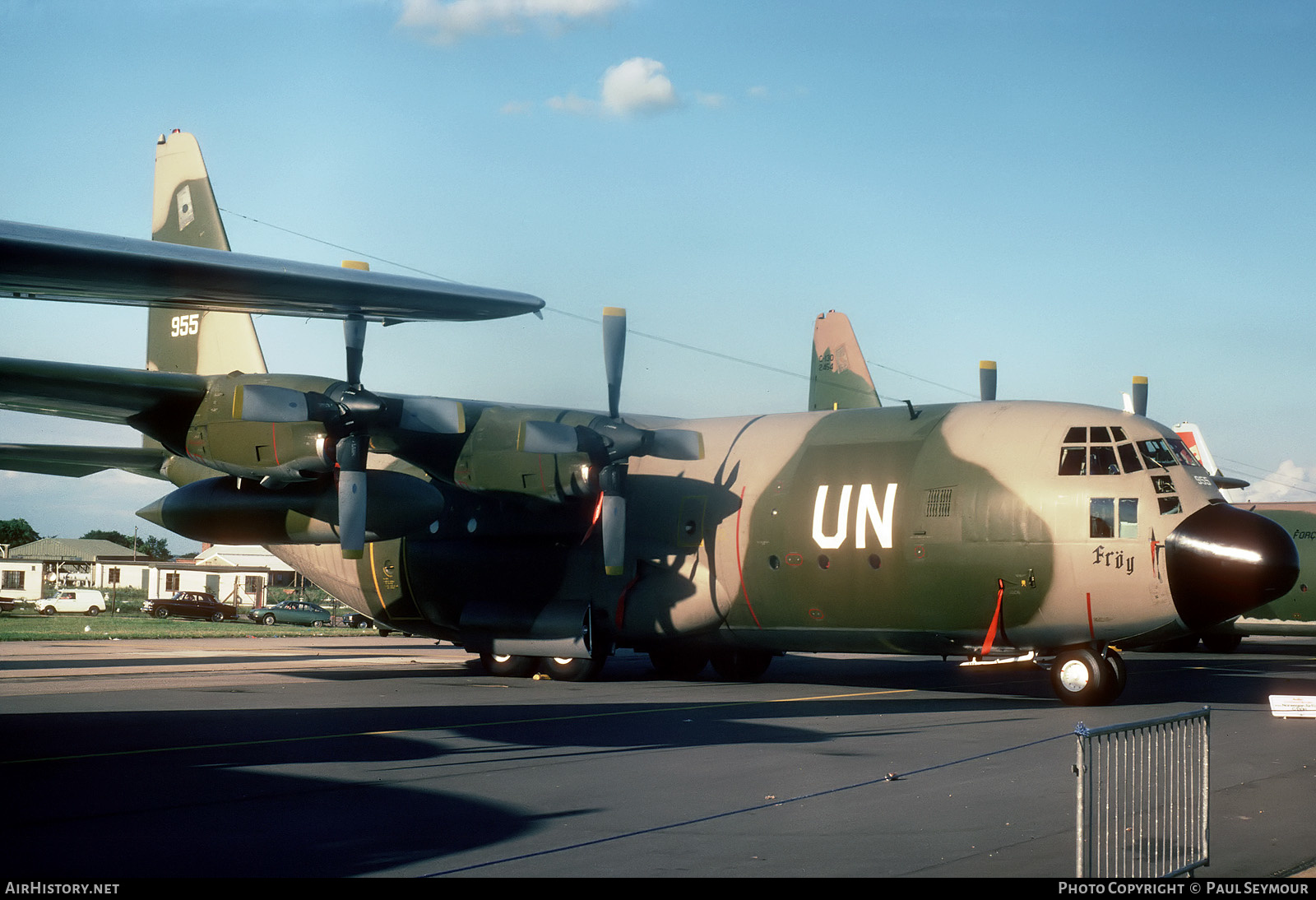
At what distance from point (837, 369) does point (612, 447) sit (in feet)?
34.2

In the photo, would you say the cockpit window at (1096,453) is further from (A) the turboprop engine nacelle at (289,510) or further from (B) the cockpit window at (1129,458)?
(A) the turboprop engine nacelle at (289,510)

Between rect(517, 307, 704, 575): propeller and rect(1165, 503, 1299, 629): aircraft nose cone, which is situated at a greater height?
rect(517, 307, 704, 575): propeller

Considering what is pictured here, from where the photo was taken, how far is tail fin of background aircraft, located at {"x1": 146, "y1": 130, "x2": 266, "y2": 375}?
22219mm

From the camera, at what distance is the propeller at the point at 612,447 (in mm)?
18266

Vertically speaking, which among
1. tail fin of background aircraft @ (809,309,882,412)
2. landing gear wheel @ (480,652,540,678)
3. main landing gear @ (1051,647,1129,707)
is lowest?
landing gear wheel @ (480,652,540,678)

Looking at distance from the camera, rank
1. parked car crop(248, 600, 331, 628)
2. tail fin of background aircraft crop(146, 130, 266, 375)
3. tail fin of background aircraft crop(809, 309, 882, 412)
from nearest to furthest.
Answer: tail fin of background aircraft crop(146, 130, 266, 375) < tail fin of background aircraft crop(809, 309, 882, 412) < parked car crop(248, 600, 331, 628)

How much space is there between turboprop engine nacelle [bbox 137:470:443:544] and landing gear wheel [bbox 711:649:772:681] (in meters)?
5.82

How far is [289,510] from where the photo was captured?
1825 centimetres

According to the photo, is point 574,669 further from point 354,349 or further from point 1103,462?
point 1103,462

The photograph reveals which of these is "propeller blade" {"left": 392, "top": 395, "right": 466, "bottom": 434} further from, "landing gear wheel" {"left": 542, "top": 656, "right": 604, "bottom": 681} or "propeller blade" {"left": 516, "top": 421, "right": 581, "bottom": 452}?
"landing gear wheel" {"left": 542, "top": 656, "right": 604, "bottom": 681}

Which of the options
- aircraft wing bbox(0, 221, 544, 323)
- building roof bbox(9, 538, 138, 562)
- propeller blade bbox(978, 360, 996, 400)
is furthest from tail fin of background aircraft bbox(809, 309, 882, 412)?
building roof bbox(9, 538, 138, 562)

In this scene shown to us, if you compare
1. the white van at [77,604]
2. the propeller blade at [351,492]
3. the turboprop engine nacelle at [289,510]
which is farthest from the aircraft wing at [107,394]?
the white van at [77,604]

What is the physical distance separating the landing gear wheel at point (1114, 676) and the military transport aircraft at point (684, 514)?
0.04 meters

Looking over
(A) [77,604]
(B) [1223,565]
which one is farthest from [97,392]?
(A) [77,604]
